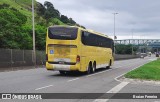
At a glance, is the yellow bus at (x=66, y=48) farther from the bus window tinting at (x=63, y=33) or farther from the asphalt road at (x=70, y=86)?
the asphalt road at (x=70, y=86)

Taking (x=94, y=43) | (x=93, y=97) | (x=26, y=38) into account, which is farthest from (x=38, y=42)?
(x=93, y=97)

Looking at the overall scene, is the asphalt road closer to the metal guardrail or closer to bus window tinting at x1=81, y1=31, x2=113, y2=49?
bus window tinting at x1=81, y1=31, x2=113, y2=49

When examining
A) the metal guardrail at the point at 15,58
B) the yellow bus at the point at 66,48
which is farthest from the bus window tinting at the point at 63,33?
the metal guardrail at the point at 15,58

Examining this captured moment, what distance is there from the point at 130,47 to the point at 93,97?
159 meters

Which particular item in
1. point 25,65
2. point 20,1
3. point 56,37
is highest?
point 20,1

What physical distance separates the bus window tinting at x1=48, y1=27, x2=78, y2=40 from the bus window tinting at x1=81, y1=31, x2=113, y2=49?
3.34 ft

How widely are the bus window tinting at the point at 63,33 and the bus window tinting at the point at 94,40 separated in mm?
1018

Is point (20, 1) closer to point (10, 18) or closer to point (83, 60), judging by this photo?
point (10, 18)

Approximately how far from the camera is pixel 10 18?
259 feet

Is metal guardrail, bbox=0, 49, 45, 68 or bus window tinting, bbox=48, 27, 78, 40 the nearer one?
bus window tinting, bbox=48, 27, 78, 40

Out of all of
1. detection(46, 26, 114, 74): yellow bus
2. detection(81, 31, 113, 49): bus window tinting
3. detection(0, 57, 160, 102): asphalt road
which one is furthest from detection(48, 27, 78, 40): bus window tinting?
detection(0, 57, 160, 102): asphalt road

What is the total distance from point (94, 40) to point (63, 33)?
208 inches

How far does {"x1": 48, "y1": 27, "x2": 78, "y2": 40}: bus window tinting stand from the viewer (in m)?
26.7

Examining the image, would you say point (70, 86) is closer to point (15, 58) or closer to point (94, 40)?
point (94, 40)
